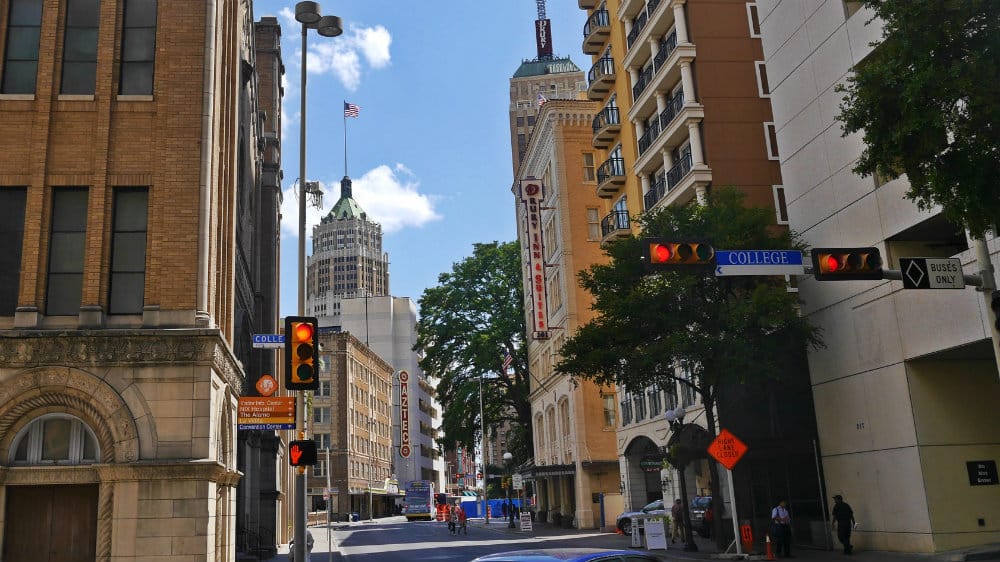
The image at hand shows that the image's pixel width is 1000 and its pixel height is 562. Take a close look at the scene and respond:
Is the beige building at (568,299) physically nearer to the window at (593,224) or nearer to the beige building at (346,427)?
the window at (593,224)

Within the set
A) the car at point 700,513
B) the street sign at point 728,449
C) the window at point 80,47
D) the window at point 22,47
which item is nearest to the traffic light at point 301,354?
the window at point 80,47

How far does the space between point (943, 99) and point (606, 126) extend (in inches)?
1328

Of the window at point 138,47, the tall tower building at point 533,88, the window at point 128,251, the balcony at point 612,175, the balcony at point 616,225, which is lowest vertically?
the window at point 128,251

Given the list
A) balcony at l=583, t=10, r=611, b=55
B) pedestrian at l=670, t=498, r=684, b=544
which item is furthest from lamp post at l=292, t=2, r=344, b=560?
balcony at l=583, t=10, r=611, b=55

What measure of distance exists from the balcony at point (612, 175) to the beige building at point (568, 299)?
833 centimetres

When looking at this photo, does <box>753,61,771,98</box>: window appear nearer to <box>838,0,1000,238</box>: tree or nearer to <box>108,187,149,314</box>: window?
<box>838,0,1000,238</box>: tree

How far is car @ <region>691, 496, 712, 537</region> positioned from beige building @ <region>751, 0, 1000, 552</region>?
8.31 m

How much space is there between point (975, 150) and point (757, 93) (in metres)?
25.8

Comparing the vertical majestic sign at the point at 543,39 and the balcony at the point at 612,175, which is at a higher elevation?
the vertical majestic sign at the point at 543,39

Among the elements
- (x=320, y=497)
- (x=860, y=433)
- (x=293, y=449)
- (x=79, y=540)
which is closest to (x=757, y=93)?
(x=860, y=433)

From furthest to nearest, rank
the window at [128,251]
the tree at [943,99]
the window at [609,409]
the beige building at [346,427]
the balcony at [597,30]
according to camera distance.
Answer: the beige building at [346,427] < the window at [609,409] < the balcony at [597,30] < the window at [128,251] < the tree at [943,99]

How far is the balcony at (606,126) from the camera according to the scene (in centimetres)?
4581

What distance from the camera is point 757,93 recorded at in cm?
3769

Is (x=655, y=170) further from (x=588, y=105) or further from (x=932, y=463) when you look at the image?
(x=932, y=463)
